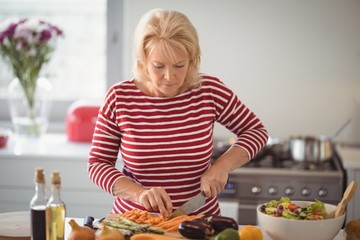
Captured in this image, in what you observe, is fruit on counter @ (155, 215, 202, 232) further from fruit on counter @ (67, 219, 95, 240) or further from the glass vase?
the glass vase

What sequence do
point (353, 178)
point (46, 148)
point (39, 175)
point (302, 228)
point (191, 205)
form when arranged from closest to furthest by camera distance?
point (39, 175), point (302, 228), point (191, 205), point (353, 178), point (46, 148)

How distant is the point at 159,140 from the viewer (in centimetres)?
199

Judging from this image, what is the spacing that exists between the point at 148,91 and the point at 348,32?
5.59 ft

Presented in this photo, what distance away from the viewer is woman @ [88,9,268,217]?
6.32 feet

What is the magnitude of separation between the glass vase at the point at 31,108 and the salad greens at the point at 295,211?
77.9 inches

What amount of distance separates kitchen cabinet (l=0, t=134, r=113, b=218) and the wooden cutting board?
1.25 meters

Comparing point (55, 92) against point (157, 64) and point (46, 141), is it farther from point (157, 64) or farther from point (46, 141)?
point (157, 64)

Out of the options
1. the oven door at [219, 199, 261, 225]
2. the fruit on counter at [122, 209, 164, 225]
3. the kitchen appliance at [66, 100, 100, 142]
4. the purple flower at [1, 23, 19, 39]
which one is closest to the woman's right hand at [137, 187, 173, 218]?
the fruit on counter at [122, 209, 164, 225]

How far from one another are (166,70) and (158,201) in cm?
39

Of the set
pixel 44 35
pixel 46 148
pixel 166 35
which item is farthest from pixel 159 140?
pixel 44 35

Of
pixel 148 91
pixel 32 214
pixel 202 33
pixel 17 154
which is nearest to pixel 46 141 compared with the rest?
pixel 17 154

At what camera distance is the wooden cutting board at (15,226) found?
1674mm

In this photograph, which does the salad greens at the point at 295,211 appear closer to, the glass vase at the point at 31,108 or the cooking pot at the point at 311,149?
the cooking pot at the point at 311,149

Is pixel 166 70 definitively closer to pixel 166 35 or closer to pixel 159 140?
pixel 166 35
